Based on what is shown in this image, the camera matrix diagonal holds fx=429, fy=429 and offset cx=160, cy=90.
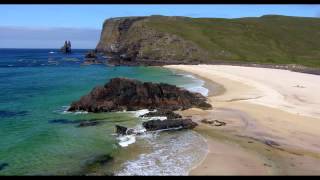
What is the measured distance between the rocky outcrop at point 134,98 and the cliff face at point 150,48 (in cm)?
7261

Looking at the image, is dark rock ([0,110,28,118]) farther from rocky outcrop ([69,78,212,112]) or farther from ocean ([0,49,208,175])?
rocky outcrop ([69,78,212,112])

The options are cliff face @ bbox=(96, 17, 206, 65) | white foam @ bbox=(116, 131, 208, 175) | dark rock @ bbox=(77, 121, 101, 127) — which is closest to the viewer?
white foam @ bbox=(116, 131, 208, 175)

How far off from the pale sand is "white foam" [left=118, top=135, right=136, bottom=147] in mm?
4716

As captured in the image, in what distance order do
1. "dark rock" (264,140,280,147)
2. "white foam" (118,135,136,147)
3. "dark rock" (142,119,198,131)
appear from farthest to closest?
"dark rock" (142,119,198,131) → "white foam" (118,135,136,147) → "dark rock" (264,140,280,147)

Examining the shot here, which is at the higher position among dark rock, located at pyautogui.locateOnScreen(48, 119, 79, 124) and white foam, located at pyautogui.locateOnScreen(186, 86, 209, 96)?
white foam, located at pyautogui.locateOnScreen(186, 86, 209, 96)

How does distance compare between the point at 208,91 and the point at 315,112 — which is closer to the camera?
the point at 315,112

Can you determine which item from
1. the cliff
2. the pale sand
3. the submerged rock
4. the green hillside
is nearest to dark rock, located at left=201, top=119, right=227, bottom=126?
the pale sand

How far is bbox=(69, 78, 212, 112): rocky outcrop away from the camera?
38.8 meters

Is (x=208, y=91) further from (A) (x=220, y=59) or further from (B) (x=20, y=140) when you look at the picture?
(A) (x=220, y=59)

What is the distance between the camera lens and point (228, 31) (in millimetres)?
150375

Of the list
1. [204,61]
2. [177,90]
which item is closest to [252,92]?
[177,90]

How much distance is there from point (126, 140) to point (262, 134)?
8.90 metres

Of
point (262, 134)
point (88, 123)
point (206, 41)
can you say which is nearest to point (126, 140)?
point (88, 123)

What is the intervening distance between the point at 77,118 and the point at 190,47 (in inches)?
3715
